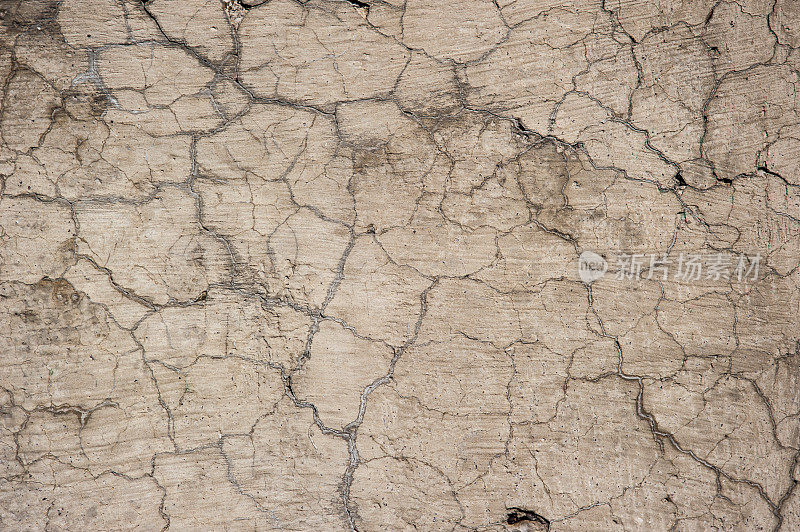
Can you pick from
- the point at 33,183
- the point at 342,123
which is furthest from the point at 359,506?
the point at 33,183

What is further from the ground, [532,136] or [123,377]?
[532,136]

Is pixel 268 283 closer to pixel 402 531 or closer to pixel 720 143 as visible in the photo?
pixel 402 531

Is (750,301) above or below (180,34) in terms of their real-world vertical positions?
below

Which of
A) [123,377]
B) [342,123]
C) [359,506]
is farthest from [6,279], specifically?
[359,506]

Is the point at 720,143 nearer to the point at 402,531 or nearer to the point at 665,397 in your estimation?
the point at 665,397

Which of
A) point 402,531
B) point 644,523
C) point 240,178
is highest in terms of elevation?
point 240,178

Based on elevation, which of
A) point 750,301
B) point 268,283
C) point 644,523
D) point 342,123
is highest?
point 342,123
